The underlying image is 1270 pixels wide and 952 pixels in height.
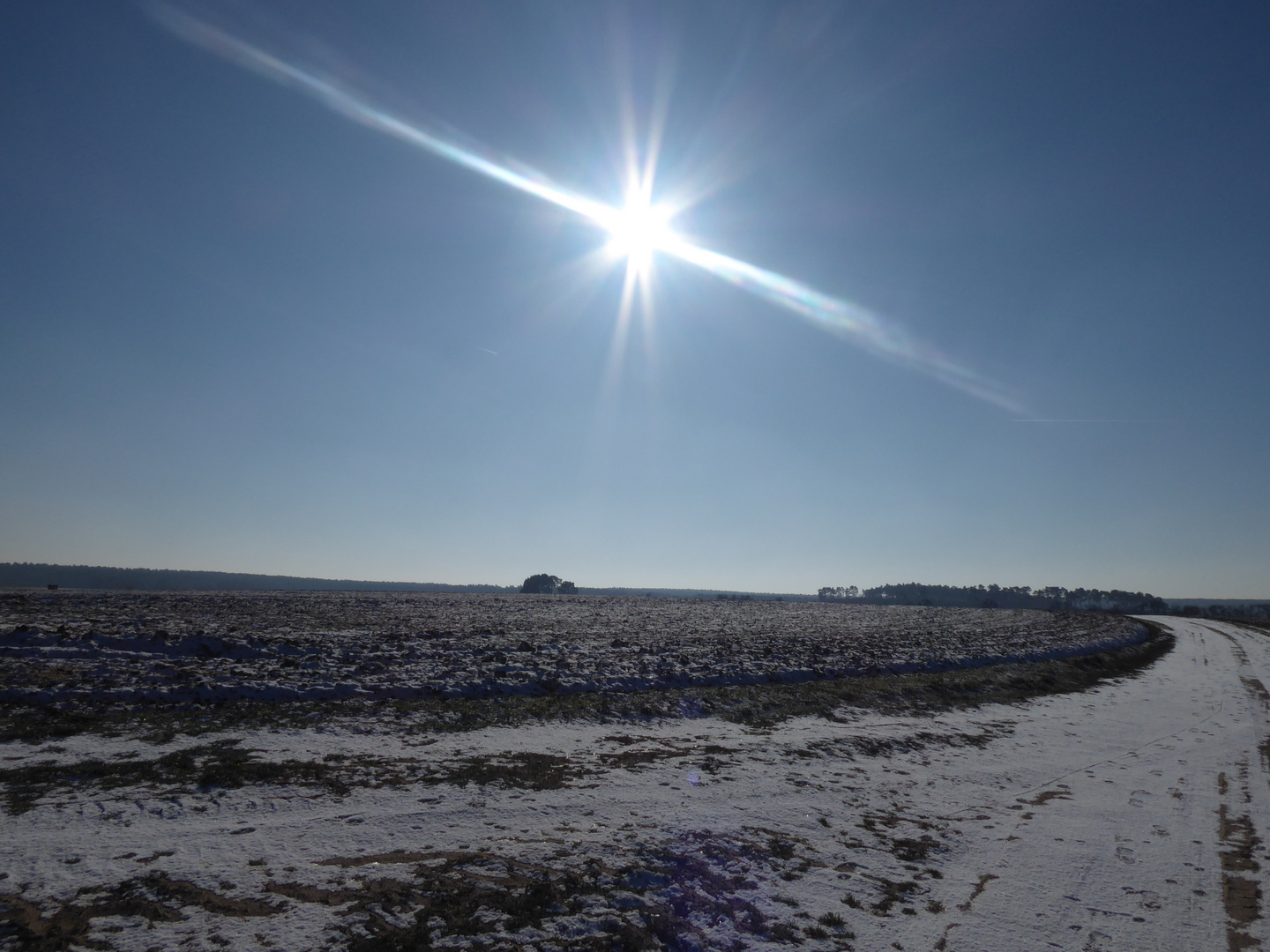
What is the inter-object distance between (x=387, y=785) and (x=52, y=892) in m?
3.79

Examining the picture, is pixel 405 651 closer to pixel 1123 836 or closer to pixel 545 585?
pixel 1123 836

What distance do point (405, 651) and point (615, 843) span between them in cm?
1495

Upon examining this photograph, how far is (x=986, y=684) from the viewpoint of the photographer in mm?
20250

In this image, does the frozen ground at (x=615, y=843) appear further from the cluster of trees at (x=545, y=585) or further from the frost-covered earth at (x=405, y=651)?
the cluster of trees at (x=545, y=585)

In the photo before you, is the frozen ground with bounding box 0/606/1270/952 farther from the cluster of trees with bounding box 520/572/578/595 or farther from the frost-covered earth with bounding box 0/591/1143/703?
the cluster of trees with bounding box 520/572/578/595

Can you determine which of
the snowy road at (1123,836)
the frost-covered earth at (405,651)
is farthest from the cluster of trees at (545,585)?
the snowy road at (1123,836)

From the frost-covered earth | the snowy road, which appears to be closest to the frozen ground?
the snowy road

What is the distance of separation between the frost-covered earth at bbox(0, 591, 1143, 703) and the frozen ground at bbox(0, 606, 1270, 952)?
376cm

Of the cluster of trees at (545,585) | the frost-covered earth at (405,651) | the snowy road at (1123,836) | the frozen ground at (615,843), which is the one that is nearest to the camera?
the frozen ground at (615,843)

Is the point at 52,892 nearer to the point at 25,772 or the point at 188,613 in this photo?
the point at 25,772

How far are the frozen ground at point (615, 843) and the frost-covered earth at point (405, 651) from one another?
3762 millimetres

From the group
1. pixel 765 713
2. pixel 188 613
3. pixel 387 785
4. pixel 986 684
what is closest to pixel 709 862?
pixel 387 785

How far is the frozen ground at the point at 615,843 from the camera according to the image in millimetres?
5652

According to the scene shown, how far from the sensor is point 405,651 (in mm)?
20203
